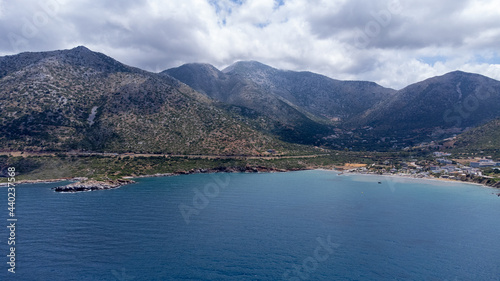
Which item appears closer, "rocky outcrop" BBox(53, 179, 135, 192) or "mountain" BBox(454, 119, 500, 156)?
"rocky outcrop" BBox(53, 179, 135, 192)

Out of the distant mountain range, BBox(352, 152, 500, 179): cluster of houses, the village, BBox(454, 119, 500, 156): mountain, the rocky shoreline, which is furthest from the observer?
BBox(454, 119, 500, 156): mountain

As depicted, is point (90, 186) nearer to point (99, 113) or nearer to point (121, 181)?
point (121, 181)

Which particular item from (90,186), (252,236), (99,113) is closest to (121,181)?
(90,186)

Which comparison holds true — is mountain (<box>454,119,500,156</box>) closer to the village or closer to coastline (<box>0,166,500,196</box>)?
the village

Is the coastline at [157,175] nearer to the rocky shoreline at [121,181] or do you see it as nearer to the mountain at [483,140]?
the rocky shoreline at [121,181]

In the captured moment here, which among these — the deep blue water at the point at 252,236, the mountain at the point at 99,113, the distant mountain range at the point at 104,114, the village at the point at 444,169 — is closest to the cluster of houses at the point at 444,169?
the village at the point at 444,169

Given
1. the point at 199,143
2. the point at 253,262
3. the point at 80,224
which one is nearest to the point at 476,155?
the point at 199,143

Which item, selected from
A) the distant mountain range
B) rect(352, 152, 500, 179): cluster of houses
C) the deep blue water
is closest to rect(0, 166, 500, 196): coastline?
rect(352, 152, 500, 179): cluster of houses
